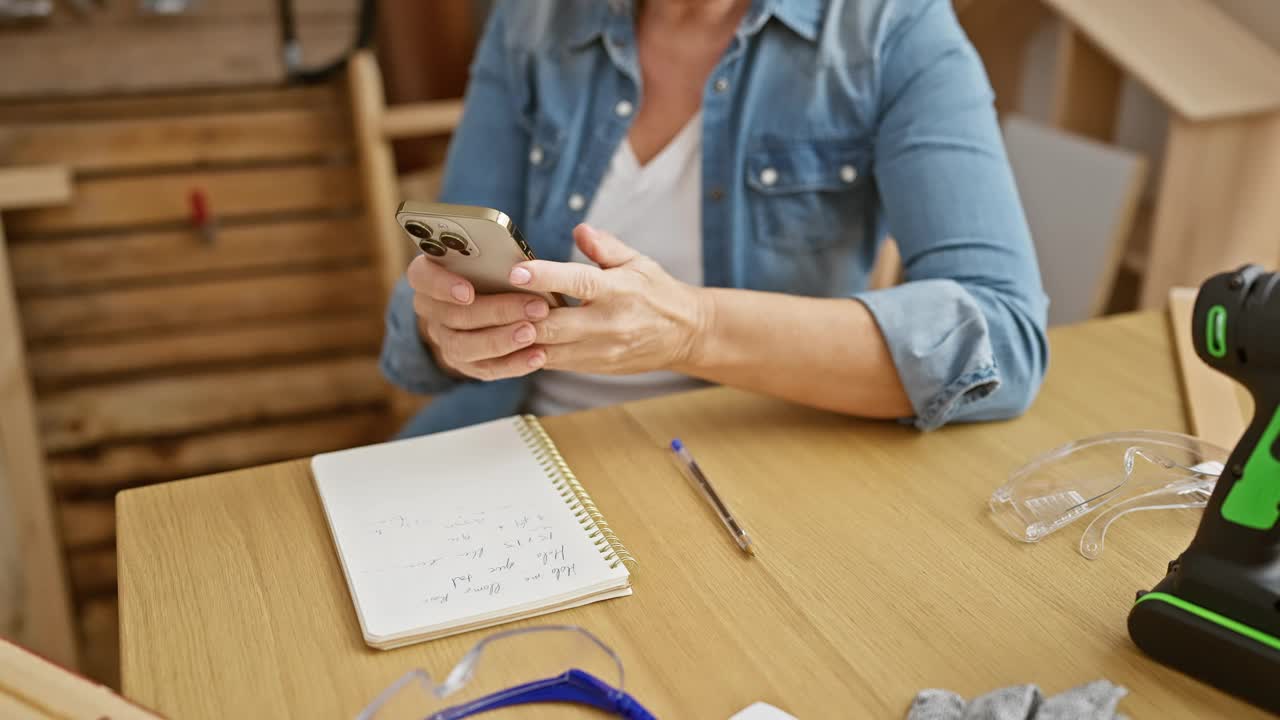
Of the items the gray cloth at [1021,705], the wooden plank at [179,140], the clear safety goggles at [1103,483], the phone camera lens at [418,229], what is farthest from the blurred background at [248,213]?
the gray cloth at [1021,705]

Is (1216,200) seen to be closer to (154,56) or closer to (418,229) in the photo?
(418,229)

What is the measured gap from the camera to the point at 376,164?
1.98 m

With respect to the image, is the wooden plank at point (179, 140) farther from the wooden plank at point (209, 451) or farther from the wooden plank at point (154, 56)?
the wooden plank at point (209, 451)

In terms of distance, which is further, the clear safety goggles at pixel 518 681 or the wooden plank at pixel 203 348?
the wooden plank at pixel 203 348

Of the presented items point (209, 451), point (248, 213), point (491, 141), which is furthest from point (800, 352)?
point (209, 451)

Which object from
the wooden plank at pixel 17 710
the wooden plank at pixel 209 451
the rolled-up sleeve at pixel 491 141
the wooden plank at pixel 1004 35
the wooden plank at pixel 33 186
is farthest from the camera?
the wooden plank at pixel 1004 35

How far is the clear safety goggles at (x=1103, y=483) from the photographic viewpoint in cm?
80

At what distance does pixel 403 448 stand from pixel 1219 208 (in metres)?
1.48

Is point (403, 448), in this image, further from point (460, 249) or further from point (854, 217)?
point (854, 217)

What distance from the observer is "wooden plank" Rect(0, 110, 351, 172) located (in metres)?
1.91

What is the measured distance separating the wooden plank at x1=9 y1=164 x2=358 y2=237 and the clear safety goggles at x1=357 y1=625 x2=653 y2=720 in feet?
5.23

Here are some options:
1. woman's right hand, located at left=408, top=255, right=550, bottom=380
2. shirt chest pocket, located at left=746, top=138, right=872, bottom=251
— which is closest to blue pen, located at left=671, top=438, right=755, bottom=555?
woman's right hand, located at left=408, top=255, right=550, bottom=380

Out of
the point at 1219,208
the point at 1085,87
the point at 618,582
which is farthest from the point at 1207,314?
the point at 1085,87

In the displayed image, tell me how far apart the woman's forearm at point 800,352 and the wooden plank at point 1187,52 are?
1012 millimetres
